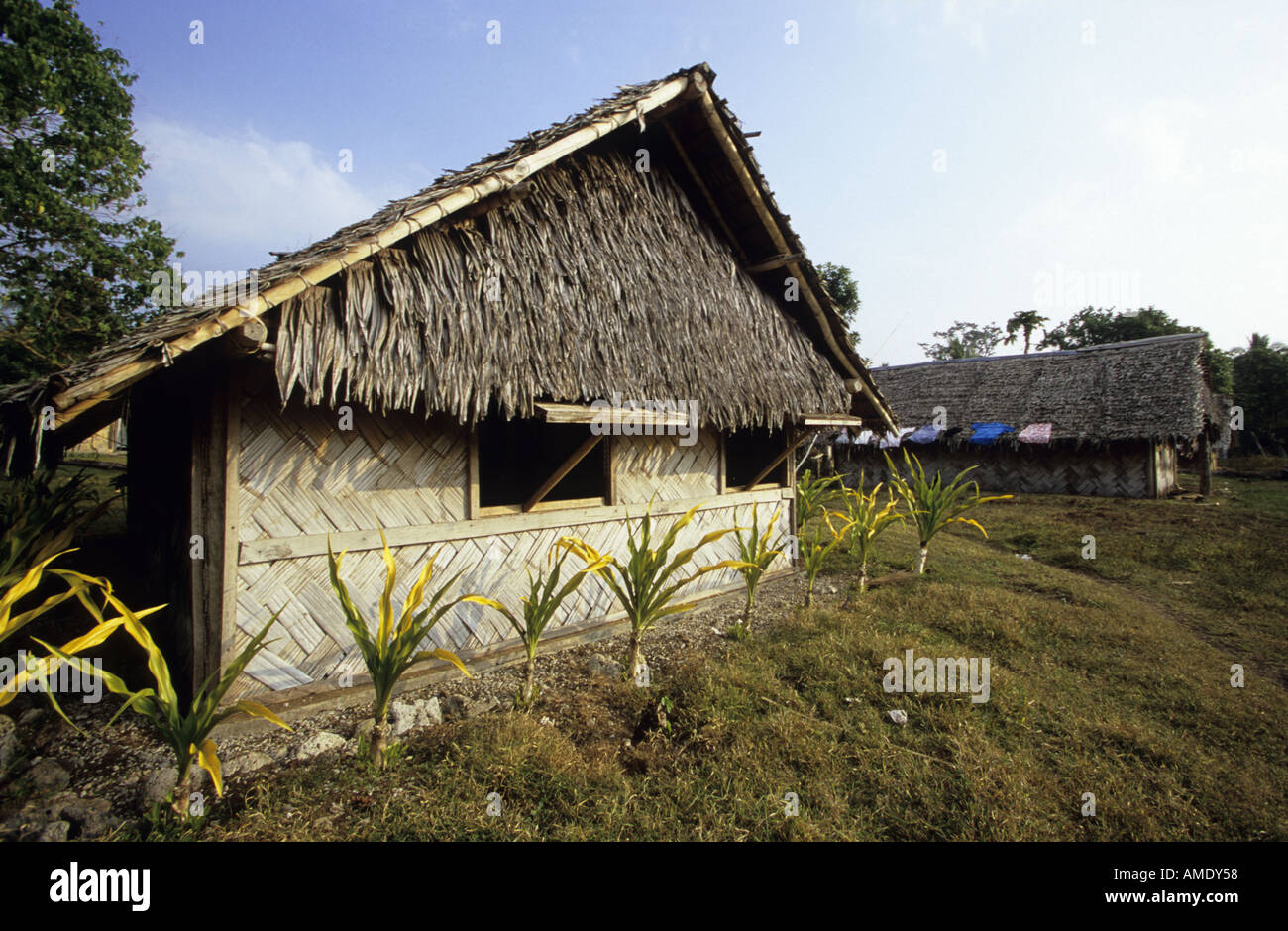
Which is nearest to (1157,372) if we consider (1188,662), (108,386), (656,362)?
(1188,662)

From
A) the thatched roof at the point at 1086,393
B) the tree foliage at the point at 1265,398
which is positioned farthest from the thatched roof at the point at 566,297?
the tree foliage at the point at 1265,398

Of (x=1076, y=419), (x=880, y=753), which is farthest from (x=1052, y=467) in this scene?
(x=880, y=753)

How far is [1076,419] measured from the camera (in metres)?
15.3

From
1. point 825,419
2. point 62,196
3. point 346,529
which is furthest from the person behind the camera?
point 62,196

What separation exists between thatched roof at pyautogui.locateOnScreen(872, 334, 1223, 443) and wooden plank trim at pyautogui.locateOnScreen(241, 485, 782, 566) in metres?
13.2

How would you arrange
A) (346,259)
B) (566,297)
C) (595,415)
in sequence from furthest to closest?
1. (566,297)
2. (595,415)
3. (346,259)

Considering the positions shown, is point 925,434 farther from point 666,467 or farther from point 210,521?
point 210,521

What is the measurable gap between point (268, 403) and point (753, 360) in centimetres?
413

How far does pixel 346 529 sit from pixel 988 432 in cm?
1723

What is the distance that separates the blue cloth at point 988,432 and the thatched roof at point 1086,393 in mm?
310

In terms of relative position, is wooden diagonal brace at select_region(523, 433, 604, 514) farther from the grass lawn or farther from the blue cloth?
the blue cloth

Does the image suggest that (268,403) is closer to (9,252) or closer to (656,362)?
(656,362)

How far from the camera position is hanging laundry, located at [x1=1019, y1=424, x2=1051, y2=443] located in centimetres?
1515

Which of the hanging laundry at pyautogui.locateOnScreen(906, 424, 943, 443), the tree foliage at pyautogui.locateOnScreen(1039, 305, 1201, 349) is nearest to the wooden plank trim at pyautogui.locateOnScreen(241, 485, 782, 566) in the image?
the hanging laundry at pyautogui.locateOnScreen(906, 424, 943, 443)
